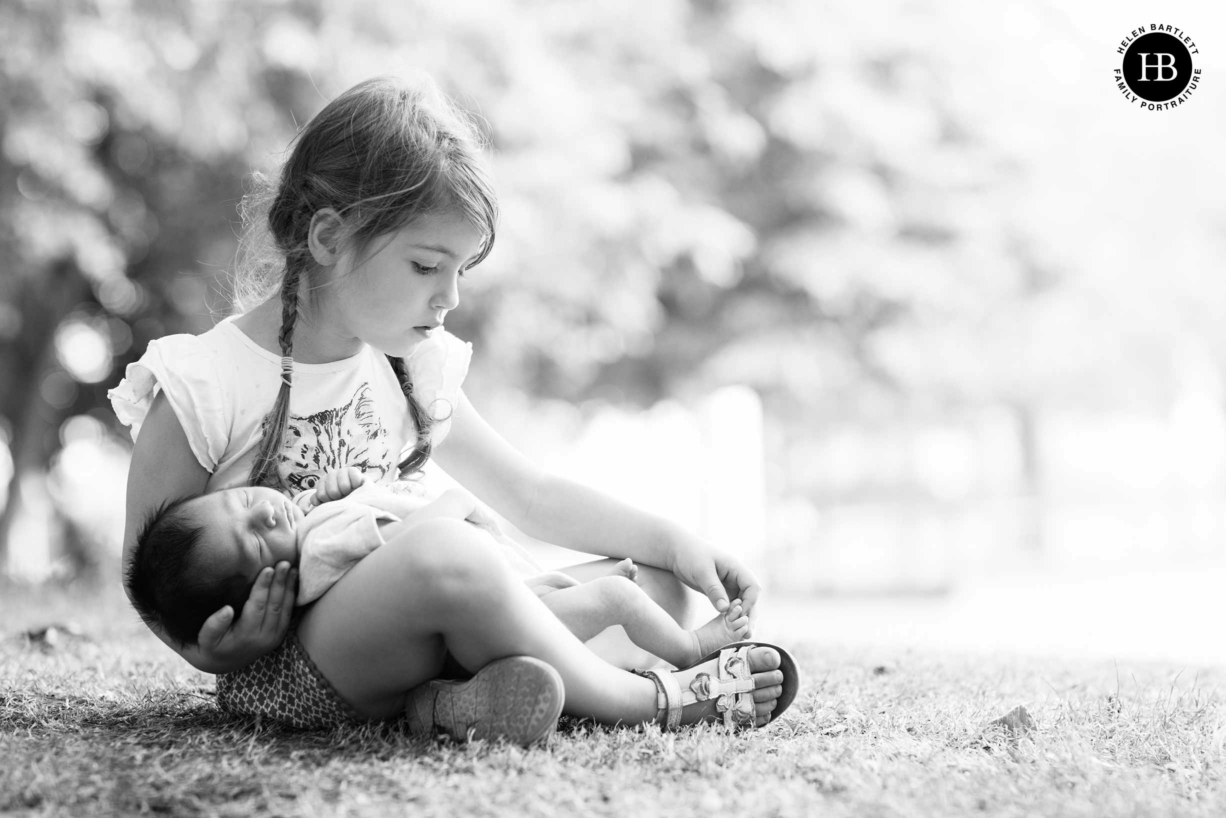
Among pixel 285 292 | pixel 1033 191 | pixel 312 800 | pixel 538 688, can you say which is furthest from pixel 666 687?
pixel 1033 191

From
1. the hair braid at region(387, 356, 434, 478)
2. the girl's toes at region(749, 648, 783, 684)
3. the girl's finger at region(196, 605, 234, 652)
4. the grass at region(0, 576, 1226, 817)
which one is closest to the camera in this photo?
the grass at region(0, 576, 1226, 817)

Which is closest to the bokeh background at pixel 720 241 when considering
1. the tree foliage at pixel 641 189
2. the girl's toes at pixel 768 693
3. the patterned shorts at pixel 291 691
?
the tree foliage at pixel 641 189

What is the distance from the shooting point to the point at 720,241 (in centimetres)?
906

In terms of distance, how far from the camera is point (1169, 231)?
12.1 m

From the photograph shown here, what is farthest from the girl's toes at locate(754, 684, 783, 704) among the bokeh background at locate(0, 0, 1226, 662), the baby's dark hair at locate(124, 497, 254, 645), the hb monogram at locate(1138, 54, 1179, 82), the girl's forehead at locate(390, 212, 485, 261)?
the hb monogram at locate(1138, 54, 1179, 82)

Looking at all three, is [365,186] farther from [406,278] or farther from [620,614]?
[620,614]

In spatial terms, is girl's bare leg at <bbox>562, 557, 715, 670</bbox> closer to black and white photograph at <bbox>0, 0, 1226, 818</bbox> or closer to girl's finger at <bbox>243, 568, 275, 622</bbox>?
black and white photograph at <bbox>0, 0, 1226, 818</bbox>

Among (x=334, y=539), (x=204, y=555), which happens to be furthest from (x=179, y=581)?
(x=334, y=539)

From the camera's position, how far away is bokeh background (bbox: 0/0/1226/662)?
6.80 m

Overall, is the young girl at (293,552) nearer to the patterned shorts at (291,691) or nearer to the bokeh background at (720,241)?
the patterned shorts at (291,691)

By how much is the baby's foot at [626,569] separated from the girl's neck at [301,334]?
2.61 ft

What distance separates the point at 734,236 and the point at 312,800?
7.76 m

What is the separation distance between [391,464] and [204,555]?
632 millimetres

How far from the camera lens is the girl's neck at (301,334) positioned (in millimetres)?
2725
